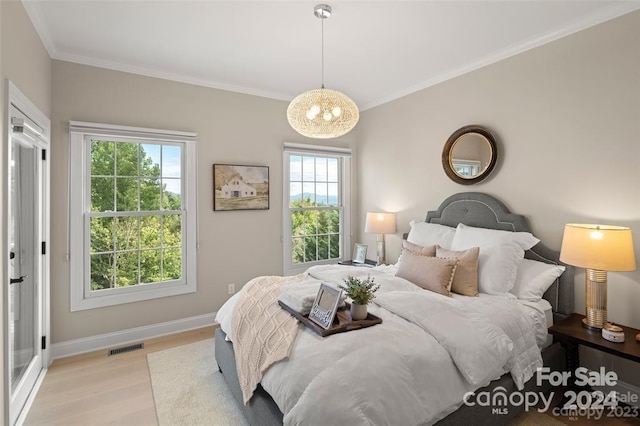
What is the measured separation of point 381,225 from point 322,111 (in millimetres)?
1958

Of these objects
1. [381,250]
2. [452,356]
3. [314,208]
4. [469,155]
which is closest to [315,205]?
[314,208]

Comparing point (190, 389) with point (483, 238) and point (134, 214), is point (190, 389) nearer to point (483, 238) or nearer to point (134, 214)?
point (134, 214)

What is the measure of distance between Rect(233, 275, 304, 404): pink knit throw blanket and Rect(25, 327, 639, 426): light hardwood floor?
787 millimetres

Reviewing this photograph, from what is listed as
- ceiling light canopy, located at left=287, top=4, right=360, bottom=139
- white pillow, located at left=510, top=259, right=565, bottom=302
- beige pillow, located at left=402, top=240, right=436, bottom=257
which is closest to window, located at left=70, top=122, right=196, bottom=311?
ceiling light canopy, located at left=287, top=4, right=360, bottom=139

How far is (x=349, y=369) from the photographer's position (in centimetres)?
149

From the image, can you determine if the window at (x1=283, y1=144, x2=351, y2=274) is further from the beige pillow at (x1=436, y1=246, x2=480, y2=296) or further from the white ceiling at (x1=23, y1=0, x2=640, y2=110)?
the beige pillow at (x1=436, y1=246, x2=480, y2=296)

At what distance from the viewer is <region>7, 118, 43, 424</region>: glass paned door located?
208cm

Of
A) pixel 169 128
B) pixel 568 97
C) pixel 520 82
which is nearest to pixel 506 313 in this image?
pixel 568 97

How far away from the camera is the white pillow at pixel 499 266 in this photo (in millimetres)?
2539

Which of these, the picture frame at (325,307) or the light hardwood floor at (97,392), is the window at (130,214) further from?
the picture frame at (325,307)

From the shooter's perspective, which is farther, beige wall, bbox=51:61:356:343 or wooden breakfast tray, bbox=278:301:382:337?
beige wall, bbox=51:61:356:343

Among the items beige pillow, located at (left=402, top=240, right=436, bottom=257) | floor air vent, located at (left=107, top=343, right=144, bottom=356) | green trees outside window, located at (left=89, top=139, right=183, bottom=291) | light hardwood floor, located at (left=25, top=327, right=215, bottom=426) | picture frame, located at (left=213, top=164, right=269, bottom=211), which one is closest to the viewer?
light hardwood floor, located at (left=25, top=327, right=215, bottom=426)

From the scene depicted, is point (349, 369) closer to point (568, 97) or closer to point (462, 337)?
point (462, 337)

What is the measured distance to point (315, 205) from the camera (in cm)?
446
